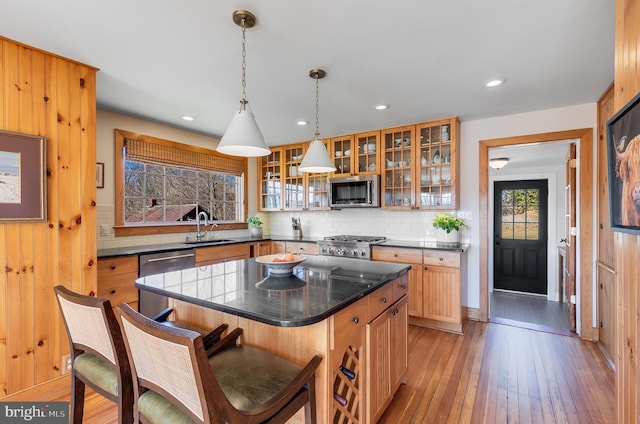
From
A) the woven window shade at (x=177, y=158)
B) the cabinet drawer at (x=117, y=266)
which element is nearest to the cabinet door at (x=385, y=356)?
the cabinet drawer at (x=117, y=266)

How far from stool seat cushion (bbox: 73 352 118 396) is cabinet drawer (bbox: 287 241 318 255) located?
2.93 meters

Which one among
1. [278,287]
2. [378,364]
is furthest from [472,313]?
[278,287]

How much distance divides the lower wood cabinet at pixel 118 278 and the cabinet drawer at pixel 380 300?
2310 mm

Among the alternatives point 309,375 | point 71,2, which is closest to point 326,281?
point 309,375

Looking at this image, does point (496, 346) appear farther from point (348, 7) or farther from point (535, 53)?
point (348, 7)

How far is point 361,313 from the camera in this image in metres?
1.57

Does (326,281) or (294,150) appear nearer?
(326,281)

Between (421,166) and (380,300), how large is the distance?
7.87 ft

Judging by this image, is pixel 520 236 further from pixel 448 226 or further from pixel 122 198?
pixel 122 198

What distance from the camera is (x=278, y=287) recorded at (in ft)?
5.20

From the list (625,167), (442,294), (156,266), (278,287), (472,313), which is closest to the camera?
(625,167)

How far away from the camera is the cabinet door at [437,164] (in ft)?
11.4

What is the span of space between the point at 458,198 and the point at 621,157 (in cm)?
237

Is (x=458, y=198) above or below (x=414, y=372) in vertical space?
above
